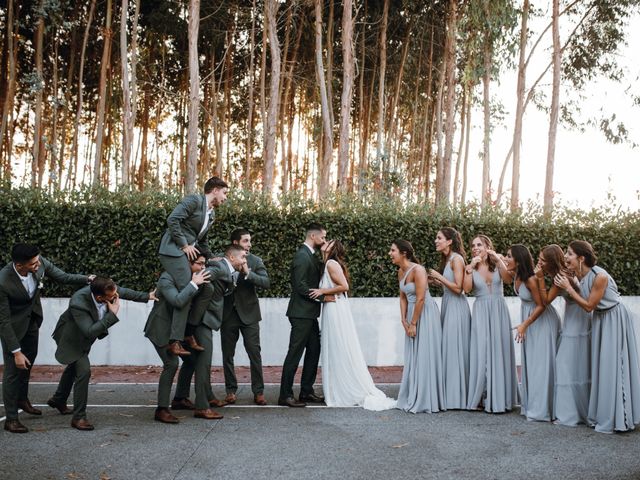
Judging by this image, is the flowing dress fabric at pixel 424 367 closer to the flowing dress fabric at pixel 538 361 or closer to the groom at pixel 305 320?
the flowing dress fabric at pixel 538 361

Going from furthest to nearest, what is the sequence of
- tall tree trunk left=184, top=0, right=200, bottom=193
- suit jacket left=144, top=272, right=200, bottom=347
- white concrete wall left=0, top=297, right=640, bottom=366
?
tall tree trunk left=184, top=0, right=200, bottom=193
white concrete wall left=0, top=297, right=640, bottom=366
suit jacket left=144, top=272, right=200, bottom=347

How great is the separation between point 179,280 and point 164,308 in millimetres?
386

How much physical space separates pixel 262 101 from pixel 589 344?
77.9 ft

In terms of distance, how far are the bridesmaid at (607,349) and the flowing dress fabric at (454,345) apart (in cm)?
147

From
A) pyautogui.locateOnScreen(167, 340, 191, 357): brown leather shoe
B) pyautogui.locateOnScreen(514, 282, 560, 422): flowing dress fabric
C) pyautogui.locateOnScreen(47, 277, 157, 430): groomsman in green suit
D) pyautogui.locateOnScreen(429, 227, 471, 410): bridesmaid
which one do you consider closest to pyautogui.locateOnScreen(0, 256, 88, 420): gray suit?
pyautogui.locateOnScreen(47, 277, 157, 430): groomsman in green suit

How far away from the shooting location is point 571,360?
7891mm

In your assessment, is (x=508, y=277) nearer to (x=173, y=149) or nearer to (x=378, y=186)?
(x=378, y=186)

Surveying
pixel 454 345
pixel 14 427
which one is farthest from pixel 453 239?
pixel 14 427

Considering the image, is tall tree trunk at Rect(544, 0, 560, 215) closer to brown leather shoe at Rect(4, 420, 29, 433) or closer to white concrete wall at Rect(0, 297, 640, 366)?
white concrete wall at Rect(0, 297, 640, 366)

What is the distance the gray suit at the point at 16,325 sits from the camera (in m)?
7.20

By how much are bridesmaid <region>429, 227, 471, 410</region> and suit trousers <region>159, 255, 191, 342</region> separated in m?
3.00

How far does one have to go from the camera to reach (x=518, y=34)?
27.3m

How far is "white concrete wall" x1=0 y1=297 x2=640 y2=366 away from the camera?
41.1 feet

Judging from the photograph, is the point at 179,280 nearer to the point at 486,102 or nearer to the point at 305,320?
the point at 305,320
